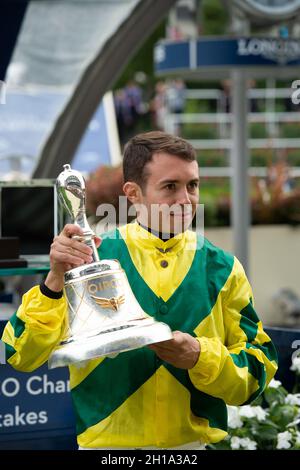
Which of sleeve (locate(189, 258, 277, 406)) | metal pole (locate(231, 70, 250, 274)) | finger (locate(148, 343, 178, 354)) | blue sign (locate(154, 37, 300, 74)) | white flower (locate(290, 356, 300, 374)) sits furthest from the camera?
metal pole (locate(231, 70, 250, 274))

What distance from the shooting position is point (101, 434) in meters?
2.79

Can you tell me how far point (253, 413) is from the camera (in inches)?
165

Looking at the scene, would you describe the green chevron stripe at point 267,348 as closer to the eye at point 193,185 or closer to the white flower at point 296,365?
the eye at point 193,185

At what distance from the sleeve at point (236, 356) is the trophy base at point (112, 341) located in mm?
191

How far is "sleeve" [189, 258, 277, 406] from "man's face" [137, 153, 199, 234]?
0.22m

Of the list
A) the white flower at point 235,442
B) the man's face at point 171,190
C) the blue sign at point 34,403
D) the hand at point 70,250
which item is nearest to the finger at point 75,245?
the hand at point 70,250

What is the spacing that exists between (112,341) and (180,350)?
0.19 meters

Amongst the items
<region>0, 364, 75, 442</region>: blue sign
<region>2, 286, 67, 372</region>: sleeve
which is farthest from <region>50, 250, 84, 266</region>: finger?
<region>0, 364, 75, 442</region>: blue sign

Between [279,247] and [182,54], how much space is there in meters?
3.82

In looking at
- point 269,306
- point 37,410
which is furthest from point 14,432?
point 269,306

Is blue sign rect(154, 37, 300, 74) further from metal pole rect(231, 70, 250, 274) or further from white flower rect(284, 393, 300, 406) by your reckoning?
white flower rect(284, 393, 300, 406)

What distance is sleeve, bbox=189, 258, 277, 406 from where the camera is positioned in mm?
2625

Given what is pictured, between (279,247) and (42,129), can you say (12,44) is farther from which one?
(279,247)

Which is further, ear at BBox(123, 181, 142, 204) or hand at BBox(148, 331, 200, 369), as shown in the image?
ear at BBox(123, 181, 142, 204)
